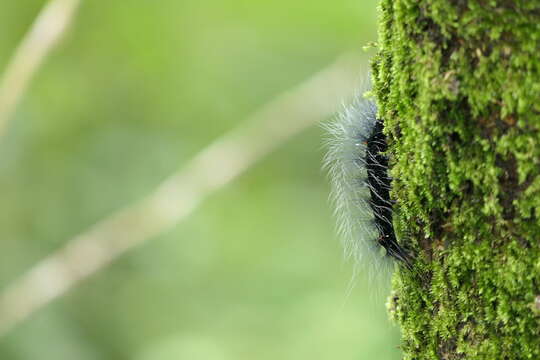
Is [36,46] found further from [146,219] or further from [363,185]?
[363,185]

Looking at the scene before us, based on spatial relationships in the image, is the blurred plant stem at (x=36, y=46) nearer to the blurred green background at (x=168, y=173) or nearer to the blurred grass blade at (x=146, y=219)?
the blurred grass blade at (x=146, y=219)

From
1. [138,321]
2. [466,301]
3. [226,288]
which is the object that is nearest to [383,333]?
[226,288]

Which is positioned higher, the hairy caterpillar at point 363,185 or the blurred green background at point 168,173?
the blurred green background at point 168,173

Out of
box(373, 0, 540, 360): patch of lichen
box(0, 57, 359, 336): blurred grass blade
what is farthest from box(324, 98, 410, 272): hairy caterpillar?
box(0, 57, 359, 336): blurred grass blade

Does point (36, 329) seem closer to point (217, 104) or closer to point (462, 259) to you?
point (217, 104)

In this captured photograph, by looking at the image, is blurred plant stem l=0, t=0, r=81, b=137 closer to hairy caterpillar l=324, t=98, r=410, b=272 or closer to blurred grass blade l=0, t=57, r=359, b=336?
blurred grass blade l=0, t=57, r=359, b=336

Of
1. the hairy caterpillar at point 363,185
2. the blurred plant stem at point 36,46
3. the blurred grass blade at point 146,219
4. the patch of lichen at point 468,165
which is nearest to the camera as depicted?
the patch of lichen at point 468,165

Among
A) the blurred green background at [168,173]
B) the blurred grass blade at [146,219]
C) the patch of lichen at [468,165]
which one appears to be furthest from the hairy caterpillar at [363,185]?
the blurred green background at [168,173]
